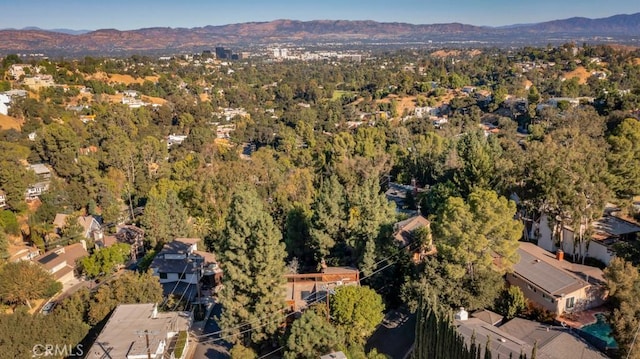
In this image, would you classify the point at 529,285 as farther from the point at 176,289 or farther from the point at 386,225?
the point at 176,289

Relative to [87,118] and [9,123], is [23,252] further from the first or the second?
[87,118]

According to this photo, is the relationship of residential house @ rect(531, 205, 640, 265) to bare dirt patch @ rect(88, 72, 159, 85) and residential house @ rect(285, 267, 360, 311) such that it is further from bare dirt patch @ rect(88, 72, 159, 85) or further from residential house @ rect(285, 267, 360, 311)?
bare dirt patch @ rect(88, 72, 159, 85)

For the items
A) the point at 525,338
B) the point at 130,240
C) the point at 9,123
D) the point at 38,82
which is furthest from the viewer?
the point at 38,82

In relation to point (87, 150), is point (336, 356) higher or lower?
lower

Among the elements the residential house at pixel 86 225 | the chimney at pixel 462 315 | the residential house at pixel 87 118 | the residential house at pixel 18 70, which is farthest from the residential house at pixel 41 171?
the chimney at pixel 462 315

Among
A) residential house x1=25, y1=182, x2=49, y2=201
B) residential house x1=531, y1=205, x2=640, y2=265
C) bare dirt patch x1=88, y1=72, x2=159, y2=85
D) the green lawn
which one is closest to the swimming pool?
residential house x1=531, y1=205, x2=640, y2=265

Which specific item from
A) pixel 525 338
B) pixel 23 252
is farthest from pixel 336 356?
pixel 23 252
